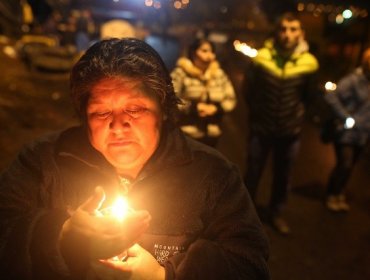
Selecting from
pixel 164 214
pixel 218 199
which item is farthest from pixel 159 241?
pixel 218 199

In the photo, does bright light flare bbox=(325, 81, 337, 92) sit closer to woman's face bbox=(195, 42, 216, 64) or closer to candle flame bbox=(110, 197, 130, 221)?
woman's face bbox=(195, 42, 216, 64)

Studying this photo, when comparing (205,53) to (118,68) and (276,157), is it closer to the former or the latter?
(276,157)

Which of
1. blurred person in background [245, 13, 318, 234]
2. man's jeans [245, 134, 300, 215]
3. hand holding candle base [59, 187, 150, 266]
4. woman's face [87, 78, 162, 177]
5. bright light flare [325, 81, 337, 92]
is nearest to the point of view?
hand holding candle base [59, 187, 150, 266]

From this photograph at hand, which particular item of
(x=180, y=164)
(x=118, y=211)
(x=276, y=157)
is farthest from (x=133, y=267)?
(x=276, y=157)

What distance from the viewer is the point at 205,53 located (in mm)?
4691

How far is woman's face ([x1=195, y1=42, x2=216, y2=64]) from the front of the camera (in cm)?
469

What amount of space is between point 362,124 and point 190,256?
4.51 metres

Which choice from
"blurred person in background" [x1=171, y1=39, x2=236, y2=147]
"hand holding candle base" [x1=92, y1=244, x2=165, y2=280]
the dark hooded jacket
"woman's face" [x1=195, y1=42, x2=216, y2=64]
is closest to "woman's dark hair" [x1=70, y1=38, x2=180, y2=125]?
the dark hooded jacket

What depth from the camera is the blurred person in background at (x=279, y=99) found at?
4.59 meters

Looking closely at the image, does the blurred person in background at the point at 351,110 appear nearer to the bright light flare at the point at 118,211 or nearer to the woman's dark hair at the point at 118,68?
the woman's dark hair at the point at 118,68

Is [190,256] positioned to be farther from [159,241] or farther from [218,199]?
[218,199]

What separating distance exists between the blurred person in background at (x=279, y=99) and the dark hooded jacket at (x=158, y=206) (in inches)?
117

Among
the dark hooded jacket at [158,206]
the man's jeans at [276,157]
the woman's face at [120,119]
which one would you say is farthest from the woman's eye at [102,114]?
the man's jeans at [276,157]

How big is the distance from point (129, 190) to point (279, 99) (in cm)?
331
